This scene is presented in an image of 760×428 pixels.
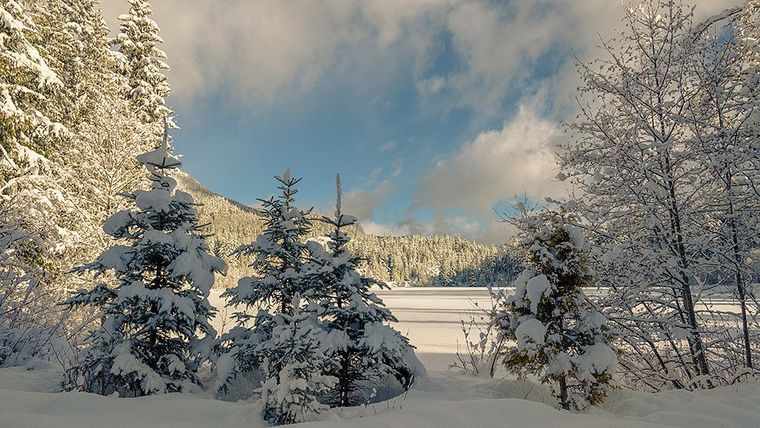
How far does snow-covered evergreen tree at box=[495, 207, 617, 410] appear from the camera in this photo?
4.65m

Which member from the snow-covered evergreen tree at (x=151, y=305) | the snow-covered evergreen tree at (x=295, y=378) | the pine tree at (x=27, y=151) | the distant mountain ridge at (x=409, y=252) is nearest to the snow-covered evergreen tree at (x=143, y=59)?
the pine tree at (x=27, y=151)

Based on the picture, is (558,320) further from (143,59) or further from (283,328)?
(143,59)

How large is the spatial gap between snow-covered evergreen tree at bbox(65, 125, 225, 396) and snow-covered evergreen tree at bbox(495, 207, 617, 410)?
415 centimetres

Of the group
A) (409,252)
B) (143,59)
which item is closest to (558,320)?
(143,59)

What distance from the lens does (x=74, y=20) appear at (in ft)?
53.1

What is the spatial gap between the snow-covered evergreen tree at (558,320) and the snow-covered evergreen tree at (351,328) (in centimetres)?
151

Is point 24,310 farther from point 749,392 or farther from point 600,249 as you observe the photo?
point 749,392

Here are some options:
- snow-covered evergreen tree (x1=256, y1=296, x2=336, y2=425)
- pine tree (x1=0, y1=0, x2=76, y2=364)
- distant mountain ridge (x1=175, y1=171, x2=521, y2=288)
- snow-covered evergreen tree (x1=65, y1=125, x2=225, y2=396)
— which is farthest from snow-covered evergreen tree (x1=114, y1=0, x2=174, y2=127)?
distant mountain ridge (x1=175, y1=171, x2=521, y2=288)

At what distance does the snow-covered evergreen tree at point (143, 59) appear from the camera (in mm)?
17734

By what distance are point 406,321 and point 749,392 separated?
16.0m

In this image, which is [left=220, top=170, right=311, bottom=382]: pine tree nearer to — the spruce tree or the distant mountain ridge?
the spruce tree

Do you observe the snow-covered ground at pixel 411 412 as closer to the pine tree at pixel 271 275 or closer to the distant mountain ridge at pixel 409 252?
the pine tree at pixel 271 275

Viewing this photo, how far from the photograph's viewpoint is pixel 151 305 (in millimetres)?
5375

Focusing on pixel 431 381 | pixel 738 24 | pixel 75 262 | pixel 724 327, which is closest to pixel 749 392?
pixel 724 327
